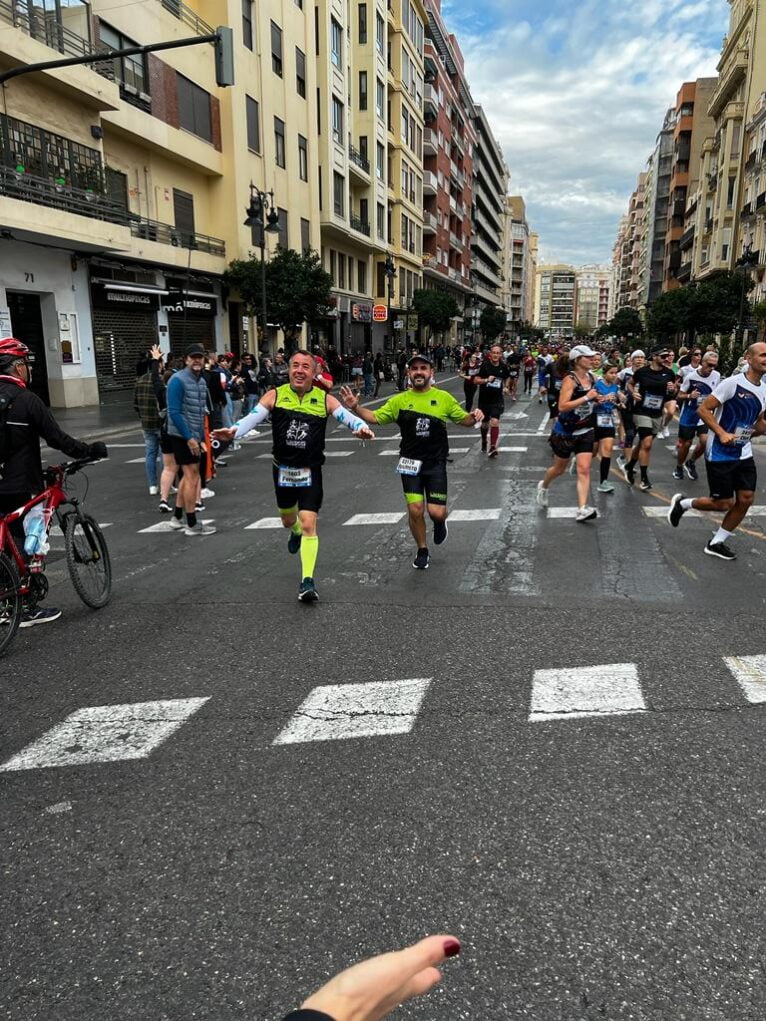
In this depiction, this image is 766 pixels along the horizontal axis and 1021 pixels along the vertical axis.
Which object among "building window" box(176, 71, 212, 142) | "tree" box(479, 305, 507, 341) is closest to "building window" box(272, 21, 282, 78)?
"building window" box(176, 71, 212, 142)

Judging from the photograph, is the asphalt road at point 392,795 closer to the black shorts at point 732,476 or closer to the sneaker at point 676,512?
the black shorts at point 732,476

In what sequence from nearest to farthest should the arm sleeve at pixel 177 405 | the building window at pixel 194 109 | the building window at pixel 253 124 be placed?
1. the arm sleeve at pixel 177 405
2. the building window at pixel 194 109
3. the building window at pixel 253 124

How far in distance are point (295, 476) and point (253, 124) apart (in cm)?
3003

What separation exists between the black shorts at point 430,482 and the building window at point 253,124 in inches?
1121

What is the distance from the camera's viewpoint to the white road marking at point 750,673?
407 centimetres

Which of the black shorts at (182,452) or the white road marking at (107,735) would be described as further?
the black shorts at (182,452)

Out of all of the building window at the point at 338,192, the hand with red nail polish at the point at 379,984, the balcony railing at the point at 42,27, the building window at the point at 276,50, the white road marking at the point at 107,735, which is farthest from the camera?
the building window at the point at 338,192

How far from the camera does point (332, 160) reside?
39531mm

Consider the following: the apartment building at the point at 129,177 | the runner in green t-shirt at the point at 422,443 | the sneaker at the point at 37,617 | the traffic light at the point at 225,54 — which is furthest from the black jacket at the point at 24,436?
the apartment building at the point at 129,177

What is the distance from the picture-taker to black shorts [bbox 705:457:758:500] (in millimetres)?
6871

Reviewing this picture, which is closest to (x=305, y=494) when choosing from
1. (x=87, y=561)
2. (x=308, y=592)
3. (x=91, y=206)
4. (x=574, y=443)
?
(x=308, y=592)

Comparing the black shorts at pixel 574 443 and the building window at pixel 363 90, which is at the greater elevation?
the building window at pixel 363 90

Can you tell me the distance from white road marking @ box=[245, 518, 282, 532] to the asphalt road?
2.24m

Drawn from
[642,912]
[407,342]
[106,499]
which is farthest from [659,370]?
[407,342]
